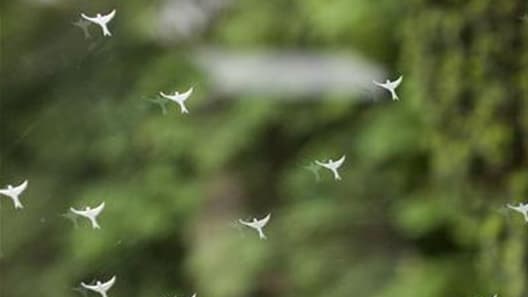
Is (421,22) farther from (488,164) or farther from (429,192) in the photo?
(429,192)

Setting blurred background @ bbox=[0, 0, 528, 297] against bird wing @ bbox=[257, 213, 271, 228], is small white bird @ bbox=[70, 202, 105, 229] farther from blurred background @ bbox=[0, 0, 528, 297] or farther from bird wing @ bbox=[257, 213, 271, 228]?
bird wing @ bbox=[257, 213, 271, 228]

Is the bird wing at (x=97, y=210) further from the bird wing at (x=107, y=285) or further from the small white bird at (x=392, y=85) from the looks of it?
the small white bird at (x=392, y=85)

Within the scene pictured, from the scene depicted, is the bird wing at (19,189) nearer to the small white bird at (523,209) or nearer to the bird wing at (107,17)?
the bird wing at (107,17)

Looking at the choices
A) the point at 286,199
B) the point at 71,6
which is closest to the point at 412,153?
the point at 286,199

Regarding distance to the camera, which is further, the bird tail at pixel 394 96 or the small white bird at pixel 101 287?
the bird tail at pixel 394 96

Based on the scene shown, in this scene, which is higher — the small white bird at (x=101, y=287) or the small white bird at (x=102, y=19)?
the small white bird at (x=102, y=19)

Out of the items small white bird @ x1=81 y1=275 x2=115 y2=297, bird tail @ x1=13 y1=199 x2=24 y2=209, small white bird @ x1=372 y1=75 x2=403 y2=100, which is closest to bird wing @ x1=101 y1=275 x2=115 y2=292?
small white bird @ x1=81 y1=275 x2=115 y2=297

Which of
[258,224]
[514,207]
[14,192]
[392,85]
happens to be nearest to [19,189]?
[14,192]

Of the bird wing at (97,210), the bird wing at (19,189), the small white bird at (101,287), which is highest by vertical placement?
the bird wing at (97,210)

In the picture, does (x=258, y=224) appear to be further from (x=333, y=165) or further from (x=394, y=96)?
(x=394, y=96)

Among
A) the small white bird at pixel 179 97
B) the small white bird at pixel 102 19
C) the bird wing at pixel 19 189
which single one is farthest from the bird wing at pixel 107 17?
the bird wing at pixel 19 189
